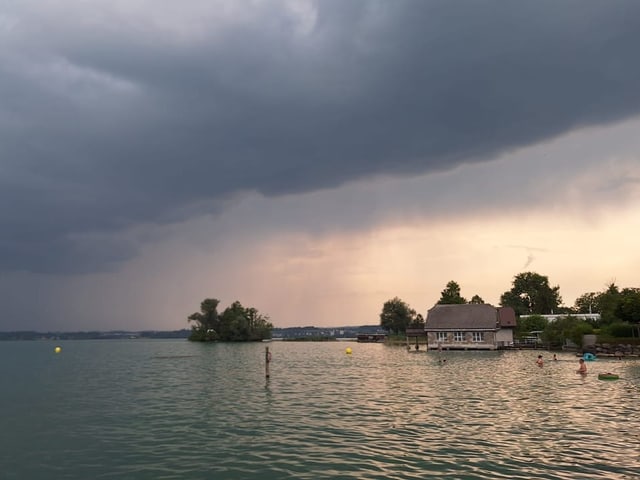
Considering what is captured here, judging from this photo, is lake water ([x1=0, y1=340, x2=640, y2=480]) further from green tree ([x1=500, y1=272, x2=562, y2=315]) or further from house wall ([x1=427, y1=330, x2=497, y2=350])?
green tree ([x1=500, y1=272, x2=562, y2=315])

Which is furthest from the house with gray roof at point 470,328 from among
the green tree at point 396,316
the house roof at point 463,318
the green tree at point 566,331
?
the green tree at point 396,316

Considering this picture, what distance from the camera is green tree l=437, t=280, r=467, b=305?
150 metres

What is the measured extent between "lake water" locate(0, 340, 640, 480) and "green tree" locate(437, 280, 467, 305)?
10272 cm

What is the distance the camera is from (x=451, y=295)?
152 m

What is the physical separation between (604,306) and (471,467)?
6069 inches

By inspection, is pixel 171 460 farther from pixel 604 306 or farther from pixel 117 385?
pixel 604 306

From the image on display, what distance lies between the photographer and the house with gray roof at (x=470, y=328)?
104625 mm

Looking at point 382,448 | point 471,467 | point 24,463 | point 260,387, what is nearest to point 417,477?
point 471,467

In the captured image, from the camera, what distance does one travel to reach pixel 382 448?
21875 mm

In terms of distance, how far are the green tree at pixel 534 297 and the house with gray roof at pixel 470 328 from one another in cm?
9043

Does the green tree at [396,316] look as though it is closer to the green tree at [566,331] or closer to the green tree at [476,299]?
the green tree at [476,299]

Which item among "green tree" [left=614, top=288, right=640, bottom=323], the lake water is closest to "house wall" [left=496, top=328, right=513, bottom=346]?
"green tree" [left=614, top=288, right=640, bottom=323]

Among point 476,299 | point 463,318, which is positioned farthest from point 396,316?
point 463,318

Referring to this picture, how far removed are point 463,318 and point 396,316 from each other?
8353 cm
